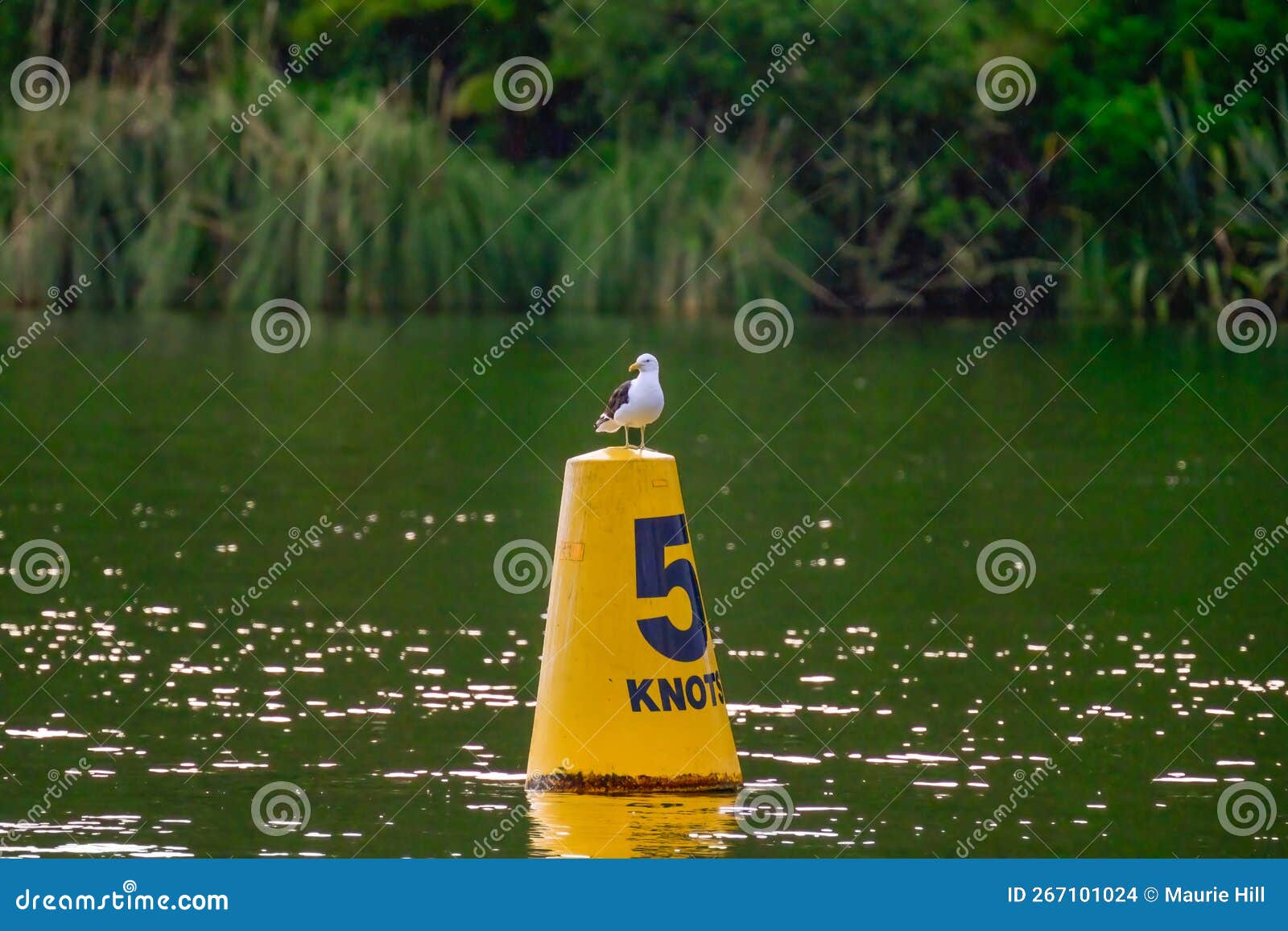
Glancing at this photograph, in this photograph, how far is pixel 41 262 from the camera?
44.5 meters

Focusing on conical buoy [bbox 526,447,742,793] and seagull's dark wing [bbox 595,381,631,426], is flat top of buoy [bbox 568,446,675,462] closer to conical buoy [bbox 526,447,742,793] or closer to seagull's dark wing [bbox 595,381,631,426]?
conical buoy [bbox 526,447,742,793]

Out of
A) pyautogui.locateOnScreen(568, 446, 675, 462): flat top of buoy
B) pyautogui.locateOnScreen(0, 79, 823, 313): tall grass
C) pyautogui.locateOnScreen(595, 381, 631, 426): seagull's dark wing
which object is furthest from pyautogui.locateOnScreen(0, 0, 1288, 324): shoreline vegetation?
pyautogui.locateOnScreen(568, 446, 675, 462): flat top of buoy

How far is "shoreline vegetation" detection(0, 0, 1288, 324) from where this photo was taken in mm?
46094

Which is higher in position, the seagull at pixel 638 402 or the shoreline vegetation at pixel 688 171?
the shoreline vegetation at pixel 688 171

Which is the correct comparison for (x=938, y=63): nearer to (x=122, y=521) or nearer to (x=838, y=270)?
(x=838, y=270)

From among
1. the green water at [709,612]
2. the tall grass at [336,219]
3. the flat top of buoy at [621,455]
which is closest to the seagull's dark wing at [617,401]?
the flat top of buoy at [621,455]

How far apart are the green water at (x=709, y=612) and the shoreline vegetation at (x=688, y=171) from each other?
693 inches

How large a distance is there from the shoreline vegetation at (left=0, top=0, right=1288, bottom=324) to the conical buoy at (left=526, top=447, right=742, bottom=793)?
120 feet

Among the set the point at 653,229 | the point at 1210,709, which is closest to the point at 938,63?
the point at 653,229

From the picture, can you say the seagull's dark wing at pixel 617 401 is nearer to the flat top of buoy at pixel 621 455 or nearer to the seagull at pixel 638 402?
the seagull at pixel 638 402

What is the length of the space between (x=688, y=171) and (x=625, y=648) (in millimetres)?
39653

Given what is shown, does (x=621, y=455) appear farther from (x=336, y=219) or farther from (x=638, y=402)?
(x=336, y=219)

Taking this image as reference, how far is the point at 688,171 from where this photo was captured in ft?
159

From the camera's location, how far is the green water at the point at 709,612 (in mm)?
9555
